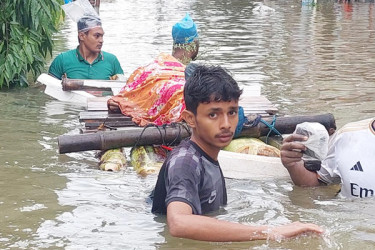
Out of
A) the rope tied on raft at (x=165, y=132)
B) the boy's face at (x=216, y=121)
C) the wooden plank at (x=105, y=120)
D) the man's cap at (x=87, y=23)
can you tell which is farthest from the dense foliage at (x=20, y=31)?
the boy's face at (x=216, y=121)

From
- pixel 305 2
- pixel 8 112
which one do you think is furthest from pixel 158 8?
pixel 8 112

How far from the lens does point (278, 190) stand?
5.84m

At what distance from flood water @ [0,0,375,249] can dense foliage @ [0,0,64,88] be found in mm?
387

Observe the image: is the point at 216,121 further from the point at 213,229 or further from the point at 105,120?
the point at 105,120

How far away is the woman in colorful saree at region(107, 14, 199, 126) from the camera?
6899 millimetres

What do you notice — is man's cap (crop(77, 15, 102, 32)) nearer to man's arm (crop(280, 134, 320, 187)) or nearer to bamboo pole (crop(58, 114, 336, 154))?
bamboo pole (crop(58, 114, 336, 154))

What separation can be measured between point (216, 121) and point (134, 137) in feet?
7.65

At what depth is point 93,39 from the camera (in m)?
9.09

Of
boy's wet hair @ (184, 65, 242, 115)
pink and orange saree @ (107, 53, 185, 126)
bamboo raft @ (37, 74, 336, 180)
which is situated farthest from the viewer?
pink and orange saree @ (107, 53, 185, 126)

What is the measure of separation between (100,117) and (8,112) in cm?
198

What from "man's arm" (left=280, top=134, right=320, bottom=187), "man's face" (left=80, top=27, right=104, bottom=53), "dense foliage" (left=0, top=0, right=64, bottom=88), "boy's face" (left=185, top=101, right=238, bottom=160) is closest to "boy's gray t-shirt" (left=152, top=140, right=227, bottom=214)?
"boy's face" (left=185, top=101, right=238, bottom=160)

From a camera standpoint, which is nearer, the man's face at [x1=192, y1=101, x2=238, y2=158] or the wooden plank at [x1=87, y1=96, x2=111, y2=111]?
the man's face at [x1=192, y1=101, x2=238, y2=158]

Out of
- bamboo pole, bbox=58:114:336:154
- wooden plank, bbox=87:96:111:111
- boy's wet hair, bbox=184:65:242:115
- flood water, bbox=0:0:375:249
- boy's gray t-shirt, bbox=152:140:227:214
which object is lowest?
flood water, bbox=0:0:375:249

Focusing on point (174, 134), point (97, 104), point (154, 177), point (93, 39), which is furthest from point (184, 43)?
point (154, 177)
